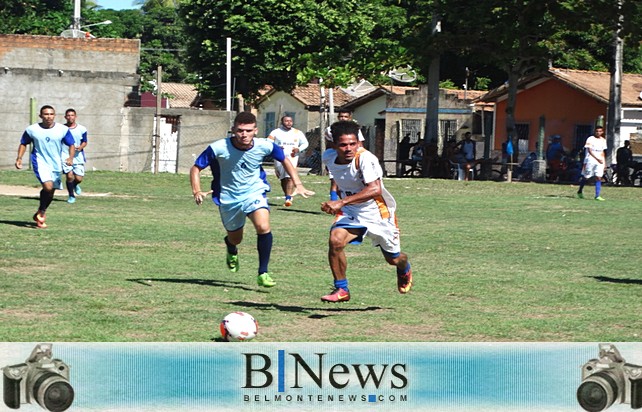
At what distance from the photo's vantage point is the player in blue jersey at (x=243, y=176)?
38.6 ft

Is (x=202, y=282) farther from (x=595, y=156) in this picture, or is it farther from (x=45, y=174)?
(x=595, y=156)

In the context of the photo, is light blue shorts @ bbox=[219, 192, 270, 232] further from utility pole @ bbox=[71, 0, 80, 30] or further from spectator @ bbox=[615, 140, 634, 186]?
utility pole @ bbox=[71, 0, 80, 30]

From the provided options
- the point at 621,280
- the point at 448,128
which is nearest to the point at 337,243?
the point at 621,280

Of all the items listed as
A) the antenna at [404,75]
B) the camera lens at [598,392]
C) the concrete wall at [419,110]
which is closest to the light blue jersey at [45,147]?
the camera lens at [598,392]

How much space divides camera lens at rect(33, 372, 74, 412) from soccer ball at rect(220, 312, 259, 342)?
231 cm

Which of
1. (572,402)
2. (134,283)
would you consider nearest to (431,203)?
(134,283)

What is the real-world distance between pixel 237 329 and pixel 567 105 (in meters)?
40.2

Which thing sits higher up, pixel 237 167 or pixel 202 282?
pixel 237 167

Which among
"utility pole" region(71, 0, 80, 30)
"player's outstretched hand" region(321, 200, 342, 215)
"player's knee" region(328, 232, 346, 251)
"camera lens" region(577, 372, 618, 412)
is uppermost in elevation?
"utility pole" region(71, 0, 80, 30)

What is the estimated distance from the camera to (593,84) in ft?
153

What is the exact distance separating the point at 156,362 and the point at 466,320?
4.17 m

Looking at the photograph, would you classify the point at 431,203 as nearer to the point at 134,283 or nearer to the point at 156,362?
the point at 134,283

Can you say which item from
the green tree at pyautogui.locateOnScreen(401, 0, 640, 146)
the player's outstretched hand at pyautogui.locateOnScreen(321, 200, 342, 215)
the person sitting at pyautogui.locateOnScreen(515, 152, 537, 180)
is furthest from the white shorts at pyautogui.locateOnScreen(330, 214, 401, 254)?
the person sitting at pyautogui.locateOnScreen(515, 152, 537, 180)

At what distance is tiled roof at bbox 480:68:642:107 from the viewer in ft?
148
